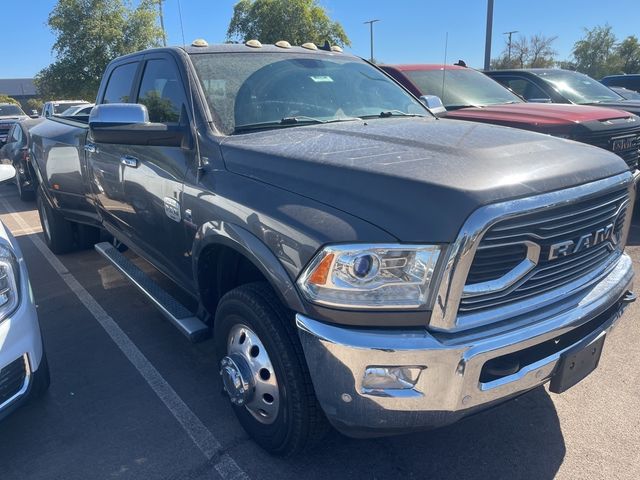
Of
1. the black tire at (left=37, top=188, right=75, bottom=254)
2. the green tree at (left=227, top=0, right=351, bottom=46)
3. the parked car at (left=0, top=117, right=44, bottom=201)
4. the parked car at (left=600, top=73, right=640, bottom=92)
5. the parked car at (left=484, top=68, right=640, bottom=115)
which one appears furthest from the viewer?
the green tree at (left=227, top=0, right=351, bottom=46)

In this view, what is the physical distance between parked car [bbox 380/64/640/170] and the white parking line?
4.13m

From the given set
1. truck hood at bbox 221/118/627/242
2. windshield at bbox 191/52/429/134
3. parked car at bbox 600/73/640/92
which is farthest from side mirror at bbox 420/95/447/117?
parked car at bbox 600/73/640/92

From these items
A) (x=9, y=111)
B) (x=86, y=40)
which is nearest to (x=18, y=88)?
(x=9, y=111)

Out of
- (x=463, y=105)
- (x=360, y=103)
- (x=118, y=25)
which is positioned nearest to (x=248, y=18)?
(x=118, y=25)

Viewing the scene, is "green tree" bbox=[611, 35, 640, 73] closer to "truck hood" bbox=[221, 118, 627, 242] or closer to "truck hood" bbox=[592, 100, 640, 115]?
"truck hood" bbox=[592, 100, 640, 115]

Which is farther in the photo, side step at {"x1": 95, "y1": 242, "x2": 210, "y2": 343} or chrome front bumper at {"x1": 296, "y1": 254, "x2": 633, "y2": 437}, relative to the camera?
side step at {"x1": 95, "y1": 242, "x2": 210, "y2": 343}

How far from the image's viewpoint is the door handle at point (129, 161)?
362cm

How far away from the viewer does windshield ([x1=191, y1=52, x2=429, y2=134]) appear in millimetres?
3109

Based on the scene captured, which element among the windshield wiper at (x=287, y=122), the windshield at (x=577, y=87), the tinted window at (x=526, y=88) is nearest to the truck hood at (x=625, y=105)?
the windshield at (x=577, y=87)

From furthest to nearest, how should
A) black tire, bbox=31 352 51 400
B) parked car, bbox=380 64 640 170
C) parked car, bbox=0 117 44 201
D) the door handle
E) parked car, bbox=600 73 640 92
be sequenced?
parked car, bbox=600 73 640 92
parked car, bbox=0 117 44 201
parked car, bbox=380 64 640 170
the door handle
black tire, bbox=31 352 51 400

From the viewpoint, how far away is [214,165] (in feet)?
9.15

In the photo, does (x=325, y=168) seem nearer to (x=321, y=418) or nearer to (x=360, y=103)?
(x=321, y=418)

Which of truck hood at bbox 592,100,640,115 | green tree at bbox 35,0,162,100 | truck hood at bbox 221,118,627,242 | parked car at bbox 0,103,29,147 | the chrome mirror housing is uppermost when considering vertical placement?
green tree at bbox 35,0,162,100

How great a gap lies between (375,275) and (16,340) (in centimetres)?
176
